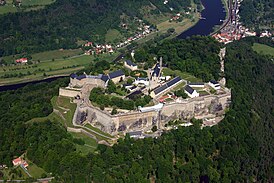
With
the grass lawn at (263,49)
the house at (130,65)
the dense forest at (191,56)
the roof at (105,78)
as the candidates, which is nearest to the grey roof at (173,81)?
the dense forest at (191,56)

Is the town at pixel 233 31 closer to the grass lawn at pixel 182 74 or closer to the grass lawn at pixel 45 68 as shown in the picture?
the grass lawn at pixel 45 68

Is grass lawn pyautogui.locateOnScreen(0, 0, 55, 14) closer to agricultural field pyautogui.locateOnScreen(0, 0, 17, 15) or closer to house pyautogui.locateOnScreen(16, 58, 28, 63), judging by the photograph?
agricultural field pyautogui.locateOnScreen(0, 0, 17, 15)

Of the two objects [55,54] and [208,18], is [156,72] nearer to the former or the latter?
[55,54]

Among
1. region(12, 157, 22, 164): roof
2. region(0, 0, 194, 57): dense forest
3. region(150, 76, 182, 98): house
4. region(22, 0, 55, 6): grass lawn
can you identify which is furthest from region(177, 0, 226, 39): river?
region(12, 157, 22, 164): roof

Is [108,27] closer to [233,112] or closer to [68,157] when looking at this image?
[233,112]

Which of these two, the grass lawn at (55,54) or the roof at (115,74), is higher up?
the roof at (115,74)

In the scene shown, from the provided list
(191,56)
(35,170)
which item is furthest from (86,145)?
(191,56)

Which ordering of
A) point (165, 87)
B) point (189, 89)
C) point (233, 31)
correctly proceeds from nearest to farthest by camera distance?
point (189, 89)
point (165, 87)
point (233, 31)
